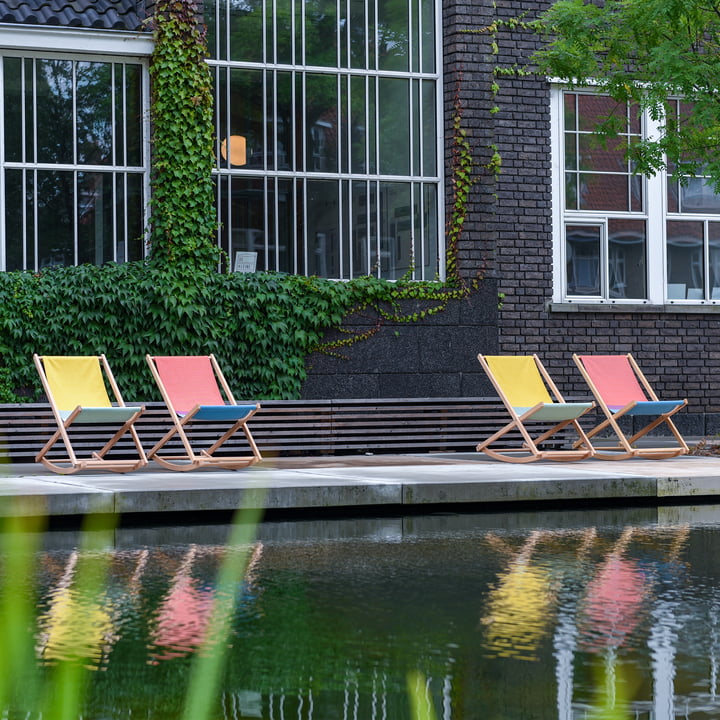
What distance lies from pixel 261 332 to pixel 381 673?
386 inches

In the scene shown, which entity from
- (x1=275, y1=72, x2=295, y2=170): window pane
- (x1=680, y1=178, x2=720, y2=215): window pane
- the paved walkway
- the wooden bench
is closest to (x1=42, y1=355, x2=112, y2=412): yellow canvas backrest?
the paved walkway

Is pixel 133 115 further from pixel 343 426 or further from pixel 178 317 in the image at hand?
pixel 343 426

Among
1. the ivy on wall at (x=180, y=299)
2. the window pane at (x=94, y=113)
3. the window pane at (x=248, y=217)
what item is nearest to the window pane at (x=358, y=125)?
the window pane at (x=248, y=217)

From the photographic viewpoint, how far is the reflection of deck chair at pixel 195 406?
36.5 ft

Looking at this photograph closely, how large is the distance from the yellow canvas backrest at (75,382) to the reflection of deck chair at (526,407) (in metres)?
3.49

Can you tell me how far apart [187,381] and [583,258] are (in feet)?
18.6

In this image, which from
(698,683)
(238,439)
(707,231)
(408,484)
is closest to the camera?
(698,683)

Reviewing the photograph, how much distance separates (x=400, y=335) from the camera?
47.7 ft

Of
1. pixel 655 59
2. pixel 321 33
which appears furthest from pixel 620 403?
pixel 321 33

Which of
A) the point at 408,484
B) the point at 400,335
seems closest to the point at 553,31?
the point at 400,335

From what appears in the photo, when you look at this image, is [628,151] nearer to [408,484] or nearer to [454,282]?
[454,282]

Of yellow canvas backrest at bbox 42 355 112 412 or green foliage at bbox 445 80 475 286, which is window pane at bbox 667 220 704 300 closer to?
green foliage at bbox 445 80 475 286

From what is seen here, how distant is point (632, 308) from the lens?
1567 cm

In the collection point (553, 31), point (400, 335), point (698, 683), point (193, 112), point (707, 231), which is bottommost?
point (698, 683)
